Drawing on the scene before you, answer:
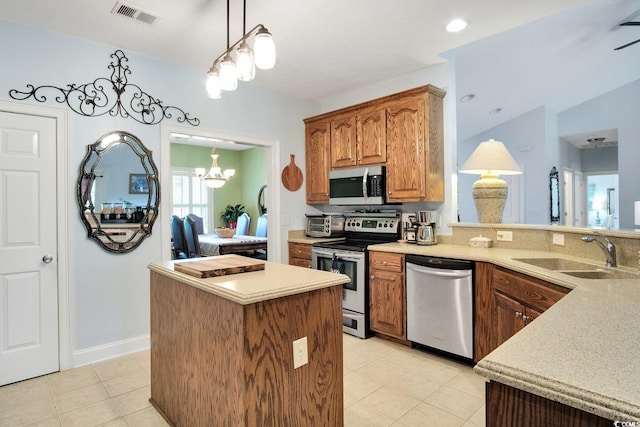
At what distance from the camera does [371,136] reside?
3729 mm

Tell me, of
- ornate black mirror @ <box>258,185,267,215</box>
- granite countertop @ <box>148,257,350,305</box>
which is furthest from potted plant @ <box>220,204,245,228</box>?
granite countertop @ <box>148,257,350,305</box>

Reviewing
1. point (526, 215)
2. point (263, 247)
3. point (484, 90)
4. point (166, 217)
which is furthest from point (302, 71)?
point (526, 215)

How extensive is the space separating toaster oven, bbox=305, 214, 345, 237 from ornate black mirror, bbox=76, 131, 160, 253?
178 centimetres

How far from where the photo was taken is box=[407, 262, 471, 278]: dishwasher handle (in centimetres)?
270

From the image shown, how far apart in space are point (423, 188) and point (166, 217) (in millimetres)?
2408

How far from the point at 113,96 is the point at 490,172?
10.9 feet

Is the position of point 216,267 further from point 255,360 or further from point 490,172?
point 490,172

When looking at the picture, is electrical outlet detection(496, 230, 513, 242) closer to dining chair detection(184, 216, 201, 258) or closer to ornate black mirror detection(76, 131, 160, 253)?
ornate black mirror detection(76, 131, 160, 253)

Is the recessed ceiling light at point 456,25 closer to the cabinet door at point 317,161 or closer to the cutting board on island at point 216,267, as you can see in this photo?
the cabinet door at point 317,161

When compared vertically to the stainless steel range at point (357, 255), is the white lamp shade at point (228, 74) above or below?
above

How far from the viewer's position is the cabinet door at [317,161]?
4.21 metres

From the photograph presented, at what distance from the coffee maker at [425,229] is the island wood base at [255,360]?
184 centimetres

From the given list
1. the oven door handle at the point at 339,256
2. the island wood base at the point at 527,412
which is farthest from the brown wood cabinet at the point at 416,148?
the island wood base at the point at 527,412

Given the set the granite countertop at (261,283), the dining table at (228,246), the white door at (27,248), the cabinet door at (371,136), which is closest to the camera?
the granite countertop at (261,283)
